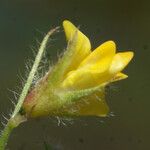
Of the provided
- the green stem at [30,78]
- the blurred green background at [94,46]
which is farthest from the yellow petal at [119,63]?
the blurred green background at [94,46]

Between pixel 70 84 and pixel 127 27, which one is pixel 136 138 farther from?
pixel 70 84

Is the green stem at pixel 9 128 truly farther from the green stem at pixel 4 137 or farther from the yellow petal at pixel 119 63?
the yellow petal at pixel 119 63

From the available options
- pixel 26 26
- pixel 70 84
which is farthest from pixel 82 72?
pixel 26 26

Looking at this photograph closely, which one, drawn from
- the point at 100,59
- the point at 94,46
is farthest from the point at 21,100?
the point at 94,46

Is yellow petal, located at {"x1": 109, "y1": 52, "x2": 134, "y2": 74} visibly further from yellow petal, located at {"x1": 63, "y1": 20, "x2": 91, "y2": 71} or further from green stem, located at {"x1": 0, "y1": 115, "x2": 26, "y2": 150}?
green stem, located at {"x1": 0, "y1": 115, "x2": 26, "y2": 150}

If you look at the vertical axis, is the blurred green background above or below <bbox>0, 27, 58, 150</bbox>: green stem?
below

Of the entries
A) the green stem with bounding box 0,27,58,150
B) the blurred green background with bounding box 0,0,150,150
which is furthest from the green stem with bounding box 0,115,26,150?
the blurred green background with bounding box 0,0,150,150

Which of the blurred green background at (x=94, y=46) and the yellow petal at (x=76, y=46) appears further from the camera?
the blurred green background at (x=94, y=46)
